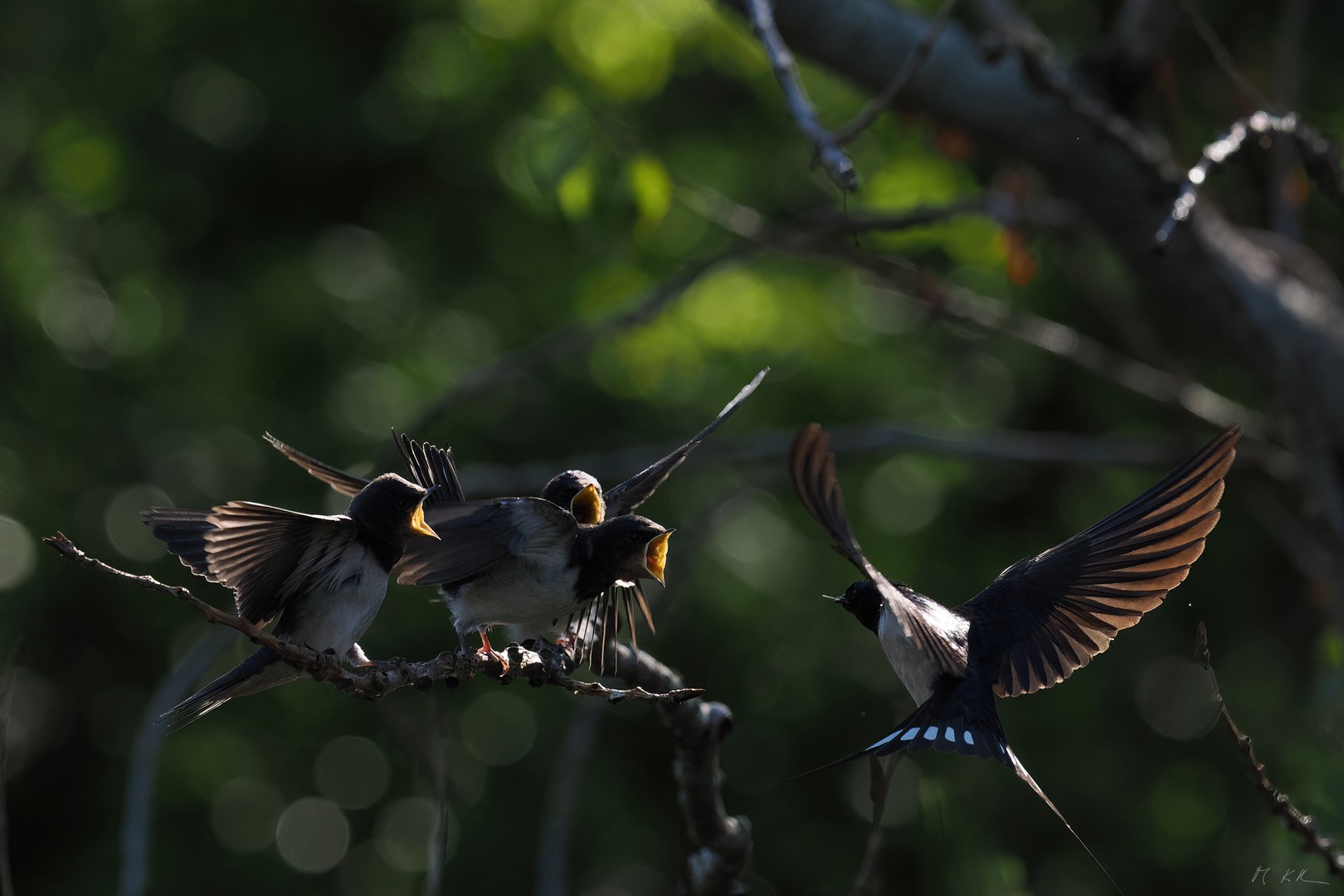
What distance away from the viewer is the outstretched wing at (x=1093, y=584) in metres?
2.72

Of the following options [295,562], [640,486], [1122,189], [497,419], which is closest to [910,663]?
[640,486]

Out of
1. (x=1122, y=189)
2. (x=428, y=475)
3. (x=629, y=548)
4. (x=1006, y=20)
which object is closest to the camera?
(x=629, y=548)

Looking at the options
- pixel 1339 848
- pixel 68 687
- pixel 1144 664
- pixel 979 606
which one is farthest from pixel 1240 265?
pixel 68 687

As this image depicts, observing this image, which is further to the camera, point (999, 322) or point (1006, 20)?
point (999, 322)

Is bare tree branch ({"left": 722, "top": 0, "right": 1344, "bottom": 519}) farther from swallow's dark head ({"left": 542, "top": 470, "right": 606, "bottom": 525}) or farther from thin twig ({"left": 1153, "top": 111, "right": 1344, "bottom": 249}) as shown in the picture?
swallow's dark head ({"left": 542, "top": 470, "right": 606, "bottom": 525})

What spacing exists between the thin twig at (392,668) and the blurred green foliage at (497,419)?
18.0 ft

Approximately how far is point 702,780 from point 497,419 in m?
6.11

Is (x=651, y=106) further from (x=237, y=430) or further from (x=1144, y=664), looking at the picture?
(x=1144, y=664)

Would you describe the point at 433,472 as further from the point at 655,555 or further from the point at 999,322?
the point at 999,322

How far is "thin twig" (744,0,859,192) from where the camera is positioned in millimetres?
2275

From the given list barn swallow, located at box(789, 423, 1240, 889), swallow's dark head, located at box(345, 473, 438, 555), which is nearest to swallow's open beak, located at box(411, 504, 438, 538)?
swallow's dark head, located at box(345, 473, 438, 555)

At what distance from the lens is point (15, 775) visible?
971 centimetres

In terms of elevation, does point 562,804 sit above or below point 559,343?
below

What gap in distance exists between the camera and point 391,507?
3.01 meters
